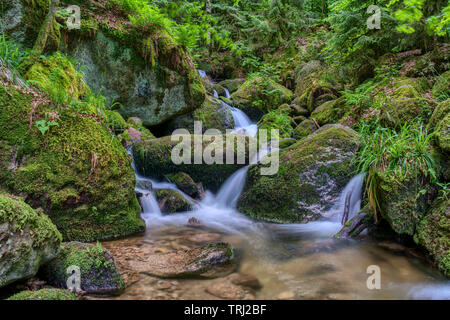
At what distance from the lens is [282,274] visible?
10.1 feet

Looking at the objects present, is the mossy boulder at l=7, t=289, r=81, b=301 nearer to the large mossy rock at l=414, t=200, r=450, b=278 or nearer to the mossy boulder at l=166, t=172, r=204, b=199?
the large mossy rock at l=414, t=200, r=450, b=278

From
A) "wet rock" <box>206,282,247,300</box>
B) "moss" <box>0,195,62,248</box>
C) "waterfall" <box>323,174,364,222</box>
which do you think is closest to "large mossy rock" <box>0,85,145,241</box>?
"moss" <box>0,195,62,248</box>

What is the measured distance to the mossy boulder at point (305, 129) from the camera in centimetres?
857

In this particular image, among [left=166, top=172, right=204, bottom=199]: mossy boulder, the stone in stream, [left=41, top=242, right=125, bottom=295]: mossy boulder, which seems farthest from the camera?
[left=166, top=172, right=204, bottom=199]: mossy boulder

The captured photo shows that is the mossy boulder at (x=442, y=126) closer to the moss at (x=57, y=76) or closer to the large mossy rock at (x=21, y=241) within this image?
the large mossy rock at (x=21, y=241)

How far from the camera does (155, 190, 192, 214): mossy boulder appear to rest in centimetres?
527

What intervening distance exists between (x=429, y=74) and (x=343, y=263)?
5.65 m

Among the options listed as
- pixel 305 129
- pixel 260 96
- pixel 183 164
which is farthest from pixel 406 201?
pixel 260 96

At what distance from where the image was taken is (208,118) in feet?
30.1

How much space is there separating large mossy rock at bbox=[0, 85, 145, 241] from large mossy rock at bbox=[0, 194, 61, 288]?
115 centimetres

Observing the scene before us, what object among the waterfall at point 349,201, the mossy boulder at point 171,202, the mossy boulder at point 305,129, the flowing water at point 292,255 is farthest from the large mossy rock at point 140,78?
the waterfall at point 349,201

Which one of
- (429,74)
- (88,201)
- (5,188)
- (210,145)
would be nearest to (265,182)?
(210,145)
